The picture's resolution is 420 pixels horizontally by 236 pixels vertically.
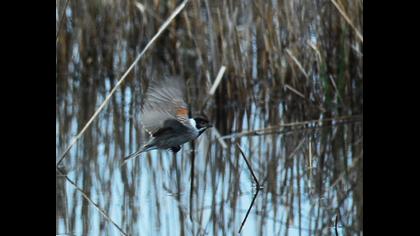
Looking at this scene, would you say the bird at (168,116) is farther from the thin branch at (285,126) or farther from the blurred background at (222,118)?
the thin branch at (285,126)

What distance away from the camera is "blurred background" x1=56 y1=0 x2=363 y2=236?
3.67m

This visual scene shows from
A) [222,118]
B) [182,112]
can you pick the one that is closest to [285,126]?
[222,118]

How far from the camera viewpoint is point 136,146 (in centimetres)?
475

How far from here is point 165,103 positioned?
3631mm

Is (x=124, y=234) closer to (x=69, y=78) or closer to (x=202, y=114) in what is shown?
(x=202, y=114)

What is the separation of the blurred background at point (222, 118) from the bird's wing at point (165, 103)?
1.18 feet

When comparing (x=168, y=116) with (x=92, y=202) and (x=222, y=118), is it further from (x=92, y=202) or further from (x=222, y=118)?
(x=222, y=118)

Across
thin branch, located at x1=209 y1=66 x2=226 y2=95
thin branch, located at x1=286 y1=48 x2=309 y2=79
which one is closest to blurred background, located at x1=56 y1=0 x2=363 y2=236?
thin branch, located at x1=286 y1=48 x2=309 y2=79

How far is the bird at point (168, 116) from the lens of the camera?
11.9 feet

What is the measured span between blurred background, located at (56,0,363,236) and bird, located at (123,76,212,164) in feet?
0.89

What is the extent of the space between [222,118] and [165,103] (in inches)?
70.0

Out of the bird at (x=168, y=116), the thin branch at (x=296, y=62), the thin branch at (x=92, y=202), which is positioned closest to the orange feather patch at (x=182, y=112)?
the bird at (x=168, y=116)

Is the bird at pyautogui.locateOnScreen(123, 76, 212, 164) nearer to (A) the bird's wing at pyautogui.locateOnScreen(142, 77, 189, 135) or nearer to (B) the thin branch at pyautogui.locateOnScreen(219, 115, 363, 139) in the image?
(A) the bird's wing at pyautogui.locateOnScreen(142, 77, 189, 135)
